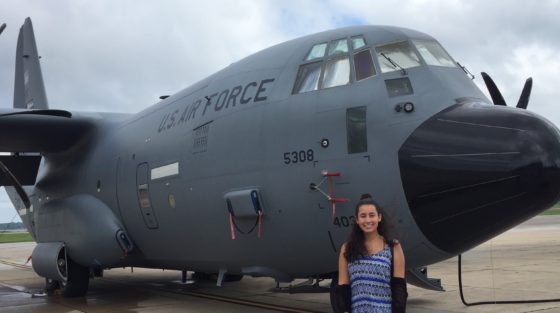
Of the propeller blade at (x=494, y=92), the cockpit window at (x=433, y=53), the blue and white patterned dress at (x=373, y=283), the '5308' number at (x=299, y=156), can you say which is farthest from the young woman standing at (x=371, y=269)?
the propeller blade at (x=494, y=92)

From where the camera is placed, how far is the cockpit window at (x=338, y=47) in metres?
7.81

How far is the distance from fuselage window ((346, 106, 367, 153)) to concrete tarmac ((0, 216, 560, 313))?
3.87 meters

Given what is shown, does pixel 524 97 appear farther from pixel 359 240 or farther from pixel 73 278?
pixel 73 278

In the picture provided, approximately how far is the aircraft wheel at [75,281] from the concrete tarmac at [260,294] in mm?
225

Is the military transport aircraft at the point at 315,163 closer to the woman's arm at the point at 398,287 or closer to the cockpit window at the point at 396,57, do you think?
the cockpit window at the point at 396,57

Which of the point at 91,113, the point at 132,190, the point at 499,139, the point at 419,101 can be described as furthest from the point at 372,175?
the point at 91,113

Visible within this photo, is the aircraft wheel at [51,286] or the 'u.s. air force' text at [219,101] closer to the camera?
the 'u.s. air force' text at [219,101]

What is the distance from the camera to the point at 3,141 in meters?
13.1

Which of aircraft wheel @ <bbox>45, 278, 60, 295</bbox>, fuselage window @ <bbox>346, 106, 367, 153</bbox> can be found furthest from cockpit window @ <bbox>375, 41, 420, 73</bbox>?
aircraft wheel @ <bbox>45, 278, 60, 295</bbox>

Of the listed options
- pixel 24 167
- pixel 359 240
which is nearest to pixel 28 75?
pixel 24 167

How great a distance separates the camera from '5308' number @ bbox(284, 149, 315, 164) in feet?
24.2

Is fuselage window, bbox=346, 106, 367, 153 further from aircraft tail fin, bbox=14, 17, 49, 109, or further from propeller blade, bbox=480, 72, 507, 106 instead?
aircraft tail fin, bbox=14, 17, 49, 109

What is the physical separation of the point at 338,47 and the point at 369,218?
4305 mm

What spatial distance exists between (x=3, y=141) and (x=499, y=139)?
11.1 meters
